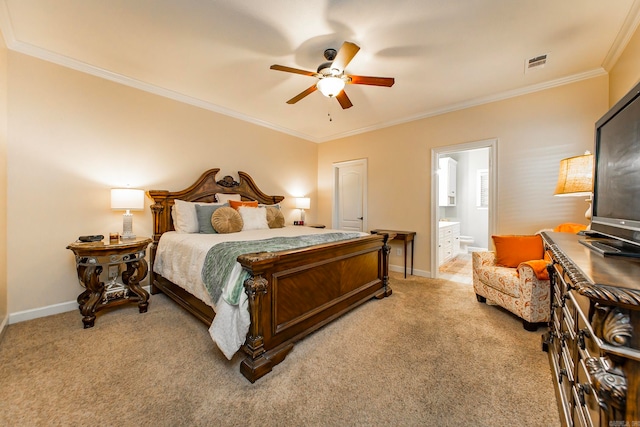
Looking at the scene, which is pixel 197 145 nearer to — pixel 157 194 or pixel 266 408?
pixel 157 194

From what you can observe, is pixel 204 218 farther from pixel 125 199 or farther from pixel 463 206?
pixel 463 206

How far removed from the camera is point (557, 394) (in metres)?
1.40

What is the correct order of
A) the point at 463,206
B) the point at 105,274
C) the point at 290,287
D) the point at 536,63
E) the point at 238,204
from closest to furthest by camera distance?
the point at 290,287 < the point at 536,63 < the point at 105,274 < the point at 238,204 < the point at 463,206

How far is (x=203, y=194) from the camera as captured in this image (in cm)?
362

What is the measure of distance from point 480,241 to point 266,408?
6.49 meters

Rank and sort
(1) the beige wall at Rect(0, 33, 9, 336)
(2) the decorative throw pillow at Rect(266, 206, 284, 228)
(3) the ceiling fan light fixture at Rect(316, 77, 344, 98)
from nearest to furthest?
(1) the beige wall at Rect(0, 33, 9, 336)
(3) the ceiling fan light fixture at Rect(316, 77, 344, 98)
(2) the decorative throw pillow at Rect(266, 206, 284, 228)

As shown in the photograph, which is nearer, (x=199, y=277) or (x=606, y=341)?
(x=606, y=341)

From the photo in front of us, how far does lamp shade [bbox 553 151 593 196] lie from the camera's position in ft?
6.83

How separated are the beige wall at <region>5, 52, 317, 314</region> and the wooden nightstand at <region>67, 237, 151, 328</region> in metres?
0.48

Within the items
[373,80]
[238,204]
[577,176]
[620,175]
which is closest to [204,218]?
[238,204]

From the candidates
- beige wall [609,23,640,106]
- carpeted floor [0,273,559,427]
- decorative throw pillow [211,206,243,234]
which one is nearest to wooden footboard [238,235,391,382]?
carpeted floor [0,273,559,427]

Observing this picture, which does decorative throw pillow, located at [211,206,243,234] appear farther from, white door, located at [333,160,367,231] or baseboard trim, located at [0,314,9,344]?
white door, located at [333,160,367,231]

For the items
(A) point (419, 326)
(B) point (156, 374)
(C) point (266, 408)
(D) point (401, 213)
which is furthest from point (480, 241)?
(B) point (156, 374)

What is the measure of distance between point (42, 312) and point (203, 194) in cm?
205
